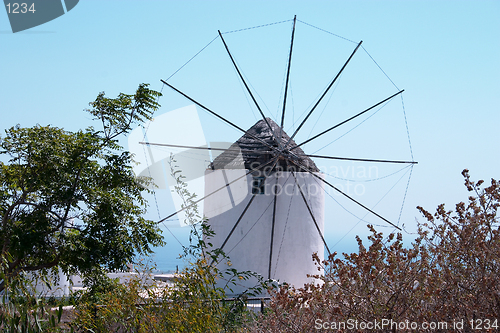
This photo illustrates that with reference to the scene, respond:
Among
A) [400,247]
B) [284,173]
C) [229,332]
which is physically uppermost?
[284,173]

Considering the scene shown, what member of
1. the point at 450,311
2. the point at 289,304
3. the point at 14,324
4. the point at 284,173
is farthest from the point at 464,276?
the point at 284,173

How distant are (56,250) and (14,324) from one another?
2.63 m

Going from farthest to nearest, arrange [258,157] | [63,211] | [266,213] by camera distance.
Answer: [266,213], [258,157], [63,211]

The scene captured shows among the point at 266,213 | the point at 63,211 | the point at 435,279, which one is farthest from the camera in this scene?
the point at 266,213

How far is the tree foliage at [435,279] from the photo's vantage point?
2.53m

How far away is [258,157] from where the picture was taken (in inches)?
412

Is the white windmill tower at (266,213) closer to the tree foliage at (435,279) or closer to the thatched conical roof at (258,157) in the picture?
the thatched conical roof at (258,157)

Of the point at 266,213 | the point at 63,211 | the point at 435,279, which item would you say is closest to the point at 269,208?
the point at 266,213

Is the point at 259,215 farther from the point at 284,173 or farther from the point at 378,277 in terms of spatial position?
the point at 378,277

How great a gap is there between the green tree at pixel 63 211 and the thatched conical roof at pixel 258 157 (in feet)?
13.2

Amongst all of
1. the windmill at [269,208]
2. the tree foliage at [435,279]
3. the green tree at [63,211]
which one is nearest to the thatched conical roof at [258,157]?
the windmill at [269,208]

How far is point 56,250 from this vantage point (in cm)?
601

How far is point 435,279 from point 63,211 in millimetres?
5113

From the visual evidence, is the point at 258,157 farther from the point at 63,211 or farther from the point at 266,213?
the point at 63,211
